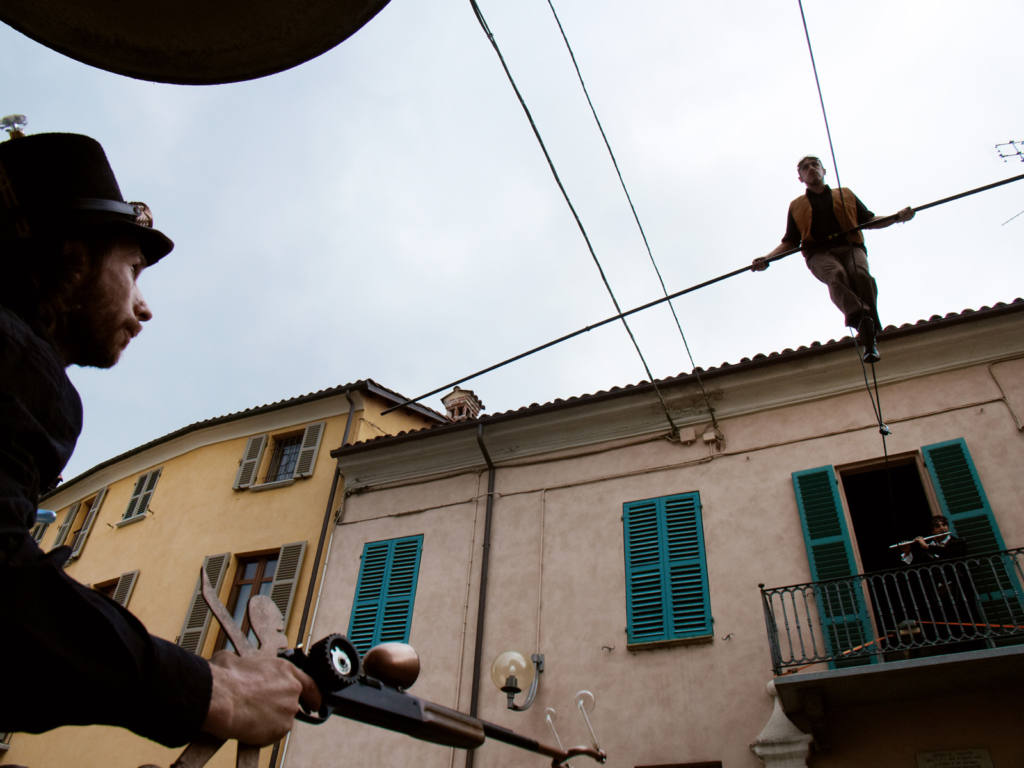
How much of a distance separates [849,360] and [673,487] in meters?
2.75

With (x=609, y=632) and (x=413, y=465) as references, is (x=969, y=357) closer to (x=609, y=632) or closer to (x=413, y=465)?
(x=609, y=632)

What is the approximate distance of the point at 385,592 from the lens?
12039mm

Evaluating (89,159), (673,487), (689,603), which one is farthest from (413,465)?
(89,159)

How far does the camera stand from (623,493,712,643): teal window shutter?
9.88 meters

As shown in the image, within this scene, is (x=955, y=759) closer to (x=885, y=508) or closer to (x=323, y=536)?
(x=885, y=508)

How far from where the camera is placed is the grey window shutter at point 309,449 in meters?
14.4

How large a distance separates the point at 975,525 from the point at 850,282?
3.67 meters

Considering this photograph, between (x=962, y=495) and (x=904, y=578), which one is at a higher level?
(x=962, y=495)

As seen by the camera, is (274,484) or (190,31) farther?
(274,484)

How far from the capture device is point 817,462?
10312mm

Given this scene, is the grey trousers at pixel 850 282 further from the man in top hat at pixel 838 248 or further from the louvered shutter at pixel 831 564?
the louvered shutter at pixel 831 564

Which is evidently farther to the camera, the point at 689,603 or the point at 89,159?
the point at 689,603

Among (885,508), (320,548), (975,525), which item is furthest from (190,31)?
(320,548)

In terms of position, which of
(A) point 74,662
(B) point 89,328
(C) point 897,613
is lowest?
(A) point 74,662
